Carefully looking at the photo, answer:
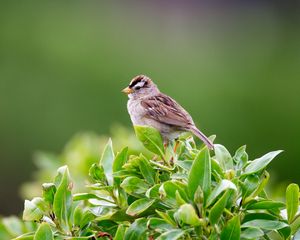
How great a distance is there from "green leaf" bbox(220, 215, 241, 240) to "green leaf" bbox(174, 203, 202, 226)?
0.28 ft

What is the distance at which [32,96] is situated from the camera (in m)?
8.09

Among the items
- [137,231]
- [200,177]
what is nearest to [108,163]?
[137,231]

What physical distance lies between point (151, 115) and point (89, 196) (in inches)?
67.2

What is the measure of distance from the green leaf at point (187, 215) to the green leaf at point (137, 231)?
198 millimetres

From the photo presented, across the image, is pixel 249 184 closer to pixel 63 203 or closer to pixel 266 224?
pixel 266 224

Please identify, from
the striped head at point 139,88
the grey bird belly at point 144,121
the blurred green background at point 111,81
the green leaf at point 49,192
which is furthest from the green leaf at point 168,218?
the blurred green background at point 111,81

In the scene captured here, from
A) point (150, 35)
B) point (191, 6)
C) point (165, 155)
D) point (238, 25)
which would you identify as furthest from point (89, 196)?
point (191, 6)

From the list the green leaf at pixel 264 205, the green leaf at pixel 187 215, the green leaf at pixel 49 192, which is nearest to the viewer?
the green leaf at pixel 187 215

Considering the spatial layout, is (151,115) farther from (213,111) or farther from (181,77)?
(181,77)

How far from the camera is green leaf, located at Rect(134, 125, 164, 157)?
2.20 metres

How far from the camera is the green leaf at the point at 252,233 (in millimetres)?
1846

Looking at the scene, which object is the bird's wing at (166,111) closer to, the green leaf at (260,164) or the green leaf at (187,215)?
the green leaf at (260,164)

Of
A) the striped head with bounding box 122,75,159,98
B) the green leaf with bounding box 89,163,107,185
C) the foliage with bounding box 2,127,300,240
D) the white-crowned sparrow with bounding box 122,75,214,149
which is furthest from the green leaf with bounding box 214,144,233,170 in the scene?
the striped head with bounding box 122,75,159,98

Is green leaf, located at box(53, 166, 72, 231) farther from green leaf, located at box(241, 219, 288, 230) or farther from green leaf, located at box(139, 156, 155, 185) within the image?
green leaf, located at box(241, 219, 288, 230)
